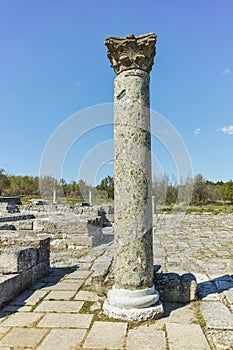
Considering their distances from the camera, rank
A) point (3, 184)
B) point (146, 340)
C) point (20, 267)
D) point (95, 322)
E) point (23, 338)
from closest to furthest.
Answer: point (146, 340) < point (23, 338) < point (95, 322) < point (20, 267) < point (3, 184)

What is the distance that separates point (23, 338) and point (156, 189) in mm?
24836

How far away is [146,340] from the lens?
3.10m

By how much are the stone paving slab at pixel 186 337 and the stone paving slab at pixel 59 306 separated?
1317 millimetres

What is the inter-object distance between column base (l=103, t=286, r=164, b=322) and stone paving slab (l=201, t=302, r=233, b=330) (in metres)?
0.57

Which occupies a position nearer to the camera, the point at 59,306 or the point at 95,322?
the point at 95,322

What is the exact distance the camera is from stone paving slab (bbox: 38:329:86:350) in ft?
9.84

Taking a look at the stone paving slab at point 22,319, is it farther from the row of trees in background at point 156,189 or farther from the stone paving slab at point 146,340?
the row of trees in background at point 156,189

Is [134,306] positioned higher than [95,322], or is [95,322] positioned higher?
[134,306]

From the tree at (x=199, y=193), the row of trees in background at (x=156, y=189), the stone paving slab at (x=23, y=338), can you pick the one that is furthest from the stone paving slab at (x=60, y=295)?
the tree at (x=199, y=193)

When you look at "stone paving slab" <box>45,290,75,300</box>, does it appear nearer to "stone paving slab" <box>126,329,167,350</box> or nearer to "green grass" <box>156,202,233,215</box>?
"stone paving slab" <box>126,329,167,350</box>

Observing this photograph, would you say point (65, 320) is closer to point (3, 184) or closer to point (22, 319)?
point (22, 319)

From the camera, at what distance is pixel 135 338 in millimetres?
3143

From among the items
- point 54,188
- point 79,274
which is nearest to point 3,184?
point 54,188

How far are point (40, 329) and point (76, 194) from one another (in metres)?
34.6
